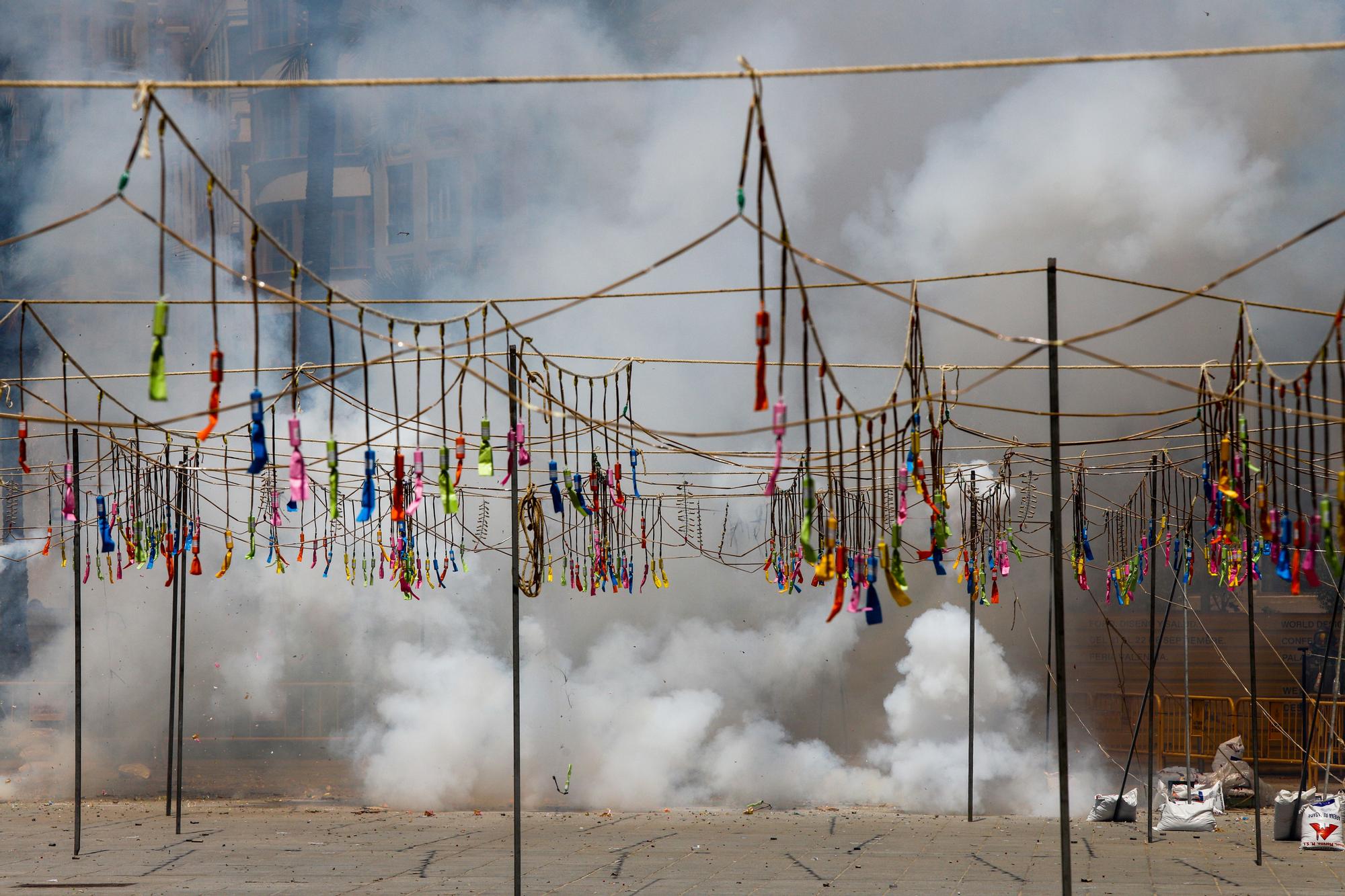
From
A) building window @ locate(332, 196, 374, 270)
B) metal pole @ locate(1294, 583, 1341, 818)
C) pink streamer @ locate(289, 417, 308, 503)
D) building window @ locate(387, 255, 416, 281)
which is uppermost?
building window @ locate(332, 196, 374, 270)

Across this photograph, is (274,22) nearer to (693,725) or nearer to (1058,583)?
(693,725)

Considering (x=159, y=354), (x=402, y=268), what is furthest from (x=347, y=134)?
(x=159, y=354)

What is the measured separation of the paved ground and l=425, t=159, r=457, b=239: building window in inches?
382

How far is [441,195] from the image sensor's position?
20.8 metres

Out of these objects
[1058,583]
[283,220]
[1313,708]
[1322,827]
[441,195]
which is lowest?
[1322,827]

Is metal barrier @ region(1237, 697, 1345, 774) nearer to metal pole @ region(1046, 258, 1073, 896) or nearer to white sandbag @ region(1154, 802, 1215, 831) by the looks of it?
white sandbag @ region(1154, 802, 1215, 831)

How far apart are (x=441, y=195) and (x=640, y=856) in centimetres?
1241

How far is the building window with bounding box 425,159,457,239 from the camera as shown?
20672mm

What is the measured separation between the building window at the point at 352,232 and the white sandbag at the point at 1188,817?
49.2 feet

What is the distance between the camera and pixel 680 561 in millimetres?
20672

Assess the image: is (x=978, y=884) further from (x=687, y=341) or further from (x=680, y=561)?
(x=687, y=341)

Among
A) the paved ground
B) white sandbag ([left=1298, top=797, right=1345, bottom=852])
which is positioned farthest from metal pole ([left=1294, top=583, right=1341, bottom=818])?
the paved ground

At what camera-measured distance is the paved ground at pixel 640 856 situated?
10.5m

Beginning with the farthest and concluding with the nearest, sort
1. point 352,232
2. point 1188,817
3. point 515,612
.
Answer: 1. point 352,232
2. point 1188,817
3. point 515,612
